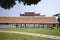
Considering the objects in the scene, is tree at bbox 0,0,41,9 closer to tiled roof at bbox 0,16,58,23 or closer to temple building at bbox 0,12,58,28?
temple building at bbox 0,12,58,28

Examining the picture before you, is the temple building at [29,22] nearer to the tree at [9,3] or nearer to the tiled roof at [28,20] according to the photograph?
the tiled roof at [28,20]

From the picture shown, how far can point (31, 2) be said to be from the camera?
14328 mm

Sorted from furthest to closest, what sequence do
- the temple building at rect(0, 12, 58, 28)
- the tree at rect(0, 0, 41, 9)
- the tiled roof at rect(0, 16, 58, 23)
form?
the tiled roof at rect(0, 16, 58, 23)
the temple building at rect(0, 12, 58, 28)
the tree at rect(0, 0, 41, 9)

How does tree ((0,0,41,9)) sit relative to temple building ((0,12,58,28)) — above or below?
above

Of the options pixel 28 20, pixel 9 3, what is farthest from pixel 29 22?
pixel 9 3

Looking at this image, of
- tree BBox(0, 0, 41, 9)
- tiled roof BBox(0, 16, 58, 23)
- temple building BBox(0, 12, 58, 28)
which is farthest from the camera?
tiled roof BBox(0, 16, 58, 23)

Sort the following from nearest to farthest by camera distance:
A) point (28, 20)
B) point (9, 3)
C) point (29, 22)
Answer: point (9, 3)
point (29, 22)
point (28, 20)

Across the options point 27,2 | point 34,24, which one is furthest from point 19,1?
point 34,24

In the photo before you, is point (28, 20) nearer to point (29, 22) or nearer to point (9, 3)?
point (29, 22)

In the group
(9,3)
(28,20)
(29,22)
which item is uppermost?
(9,3)

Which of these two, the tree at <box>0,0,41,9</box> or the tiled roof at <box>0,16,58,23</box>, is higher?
the tree at <box>0,0,41,9</box>

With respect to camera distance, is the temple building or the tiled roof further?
the tiled roof

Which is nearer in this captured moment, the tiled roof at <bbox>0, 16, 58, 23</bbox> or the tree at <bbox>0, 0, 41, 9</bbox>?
the tree at <bbox>0, 0, 41, 9</bbox>

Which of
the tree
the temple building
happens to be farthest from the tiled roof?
the tree
